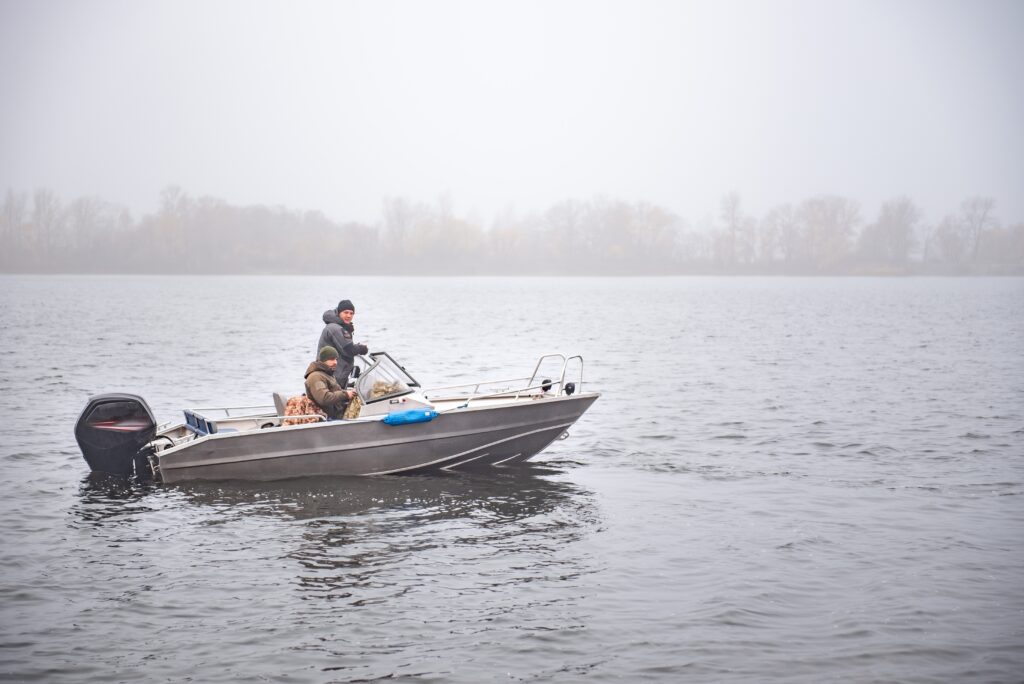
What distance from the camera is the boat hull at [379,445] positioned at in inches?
585

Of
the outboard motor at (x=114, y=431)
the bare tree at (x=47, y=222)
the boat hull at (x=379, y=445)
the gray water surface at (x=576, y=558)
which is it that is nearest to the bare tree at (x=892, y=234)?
the bare tree at (x=47, y=222)

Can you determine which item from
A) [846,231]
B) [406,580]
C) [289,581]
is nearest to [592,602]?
[406,580]

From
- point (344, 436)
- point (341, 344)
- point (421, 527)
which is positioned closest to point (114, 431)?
point (344, 436)

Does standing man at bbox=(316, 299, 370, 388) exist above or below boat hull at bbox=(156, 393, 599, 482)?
above

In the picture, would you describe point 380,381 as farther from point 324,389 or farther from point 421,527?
point 421,527

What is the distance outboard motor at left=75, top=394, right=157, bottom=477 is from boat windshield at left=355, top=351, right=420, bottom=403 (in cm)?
329

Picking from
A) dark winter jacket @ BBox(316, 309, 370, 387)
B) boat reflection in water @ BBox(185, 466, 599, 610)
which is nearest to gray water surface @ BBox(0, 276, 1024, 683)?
boat reflection in water @ BBox(185, 466, 599, 610)

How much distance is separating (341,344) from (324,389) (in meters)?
0.83

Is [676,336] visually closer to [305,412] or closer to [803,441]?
[803,441]

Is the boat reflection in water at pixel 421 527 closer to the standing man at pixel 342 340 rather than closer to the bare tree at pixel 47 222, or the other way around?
the standing man at pixel 342 340

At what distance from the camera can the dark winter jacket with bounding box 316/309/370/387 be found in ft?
50.5

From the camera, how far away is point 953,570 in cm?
1152

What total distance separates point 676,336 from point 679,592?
40517 mm

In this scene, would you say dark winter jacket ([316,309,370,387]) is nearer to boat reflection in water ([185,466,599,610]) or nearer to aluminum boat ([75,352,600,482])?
aluminum boat ([75,352,600,482])
